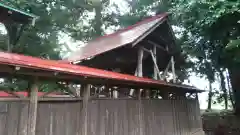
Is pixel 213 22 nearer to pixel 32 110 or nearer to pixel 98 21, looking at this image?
pixel 32 110

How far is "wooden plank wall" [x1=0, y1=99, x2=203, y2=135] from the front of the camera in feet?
10.8

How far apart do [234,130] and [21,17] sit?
505 inches

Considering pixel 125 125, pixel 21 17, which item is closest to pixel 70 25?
pixel 21 17

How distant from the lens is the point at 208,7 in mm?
6945

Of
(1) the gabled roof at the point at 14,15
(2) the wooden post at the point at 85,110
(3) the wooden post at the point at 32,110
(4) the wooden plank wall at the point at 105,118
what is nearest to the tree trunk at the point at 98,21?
(1) the gabled roof at the point at 14,15

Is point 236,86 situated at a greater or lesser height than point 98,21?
lesser

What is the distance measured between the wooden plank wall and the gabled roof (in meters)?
4.63

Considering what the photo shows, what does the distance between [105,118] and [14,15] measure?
5.36 meters

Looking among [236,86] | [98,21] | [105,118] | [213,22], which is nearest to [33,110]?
[105,118]

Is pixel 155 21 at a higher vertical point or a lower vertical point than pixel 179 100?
higher

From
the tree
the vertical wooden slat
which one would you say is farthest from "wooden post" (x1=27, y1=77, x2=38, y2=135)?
the tree

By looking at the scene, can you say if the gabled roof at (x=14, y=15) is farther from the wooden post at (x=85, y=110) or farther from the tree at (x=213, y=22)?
the tree at (x=213, y=22)

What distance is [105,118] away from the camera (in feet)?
16.3

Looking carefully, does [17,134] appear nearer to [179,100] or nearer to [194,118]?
[179,100]
